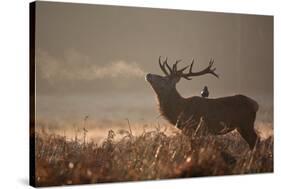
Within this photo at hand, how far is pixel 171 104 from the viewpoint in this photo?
8.60 m

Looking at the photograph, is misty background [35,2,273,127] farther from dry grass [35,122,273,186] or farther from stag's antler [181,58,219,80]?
dry grass [35,122,273,186]

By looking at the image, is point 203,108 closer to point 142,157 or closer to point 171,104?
point 171,104

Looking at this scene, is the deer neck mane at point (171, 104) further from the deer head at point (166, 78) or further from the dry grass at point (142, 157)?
the dry grass at point (142, 157)

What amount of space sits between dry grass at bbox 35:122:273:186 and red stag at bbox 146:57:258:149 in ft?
0.40

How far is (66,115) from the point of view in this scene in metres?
8.03

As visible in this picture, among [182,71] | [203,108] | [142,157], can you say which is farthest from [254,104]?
[142,157]

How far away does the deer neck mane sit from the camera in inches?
337

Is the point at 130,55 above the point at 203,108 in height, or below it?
above

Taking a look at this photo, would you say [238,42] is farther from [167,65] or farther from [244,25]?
[167,65]

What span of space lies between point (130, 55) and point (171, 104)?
72cm

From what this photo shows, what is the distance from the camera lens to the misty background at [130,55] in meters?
7.96

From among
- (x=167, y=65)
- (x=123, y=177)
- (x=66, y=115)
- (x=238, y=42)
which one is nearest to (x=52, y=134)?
(x=66, y=115)

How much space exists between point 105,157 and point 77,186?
1.41 ft

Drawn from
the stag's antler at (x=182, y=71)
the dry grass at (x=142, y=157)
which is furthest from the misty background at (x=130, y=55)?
the dry grass at (x=142, y=157)
